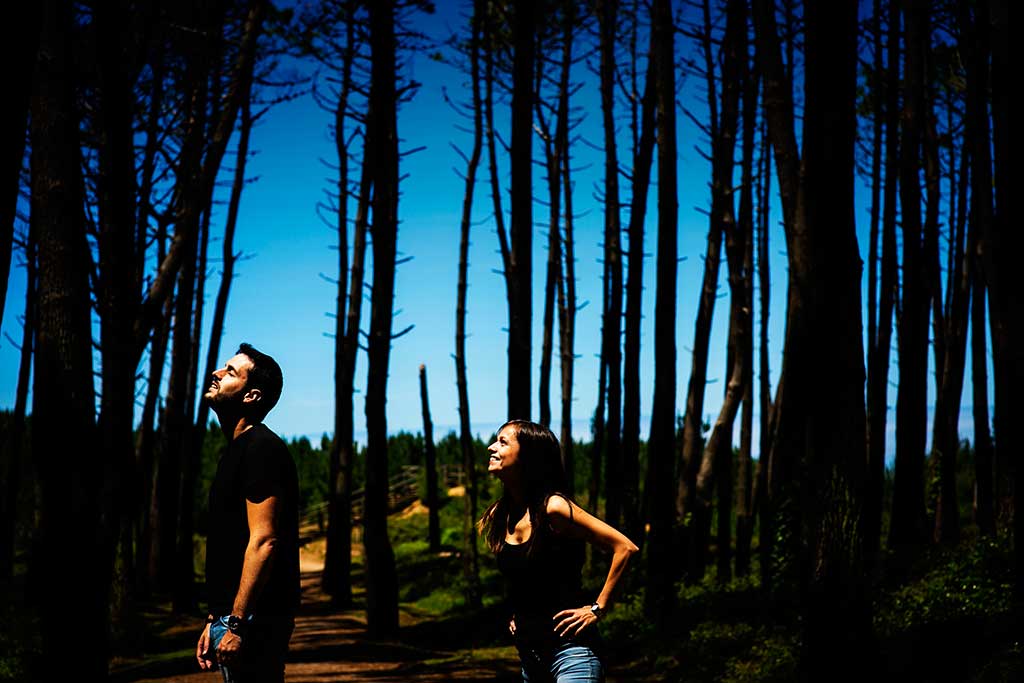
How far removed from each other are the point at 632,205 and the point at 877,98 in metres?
5.07

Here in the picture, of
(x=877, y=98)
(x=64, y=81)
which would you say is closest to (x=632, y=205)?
(x=877, y=98)

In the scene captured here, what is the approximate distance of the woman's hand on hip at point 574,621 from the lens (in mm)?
3480

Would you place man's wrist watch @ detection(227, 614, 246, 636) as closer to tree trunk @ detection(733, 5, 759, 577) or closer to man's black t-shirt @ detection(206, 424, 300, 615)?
man's black t-shirt @ detection(206, 424, 300, 615)

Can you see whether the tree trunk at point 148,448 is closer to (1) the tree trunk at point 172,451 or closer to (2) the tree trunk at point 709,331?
(1) the tree trunk at point 172,451

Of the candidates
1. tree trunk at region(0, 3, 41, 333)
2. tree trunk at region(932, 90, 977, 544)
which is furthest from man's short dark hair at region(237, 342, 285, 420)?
tree trunk at region(932, 90, 977, 544)

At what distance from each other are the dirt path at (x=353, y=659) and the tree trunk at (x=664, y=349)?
1957 millimetres

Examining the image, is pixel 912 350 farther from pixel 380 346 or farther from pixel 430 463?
pixel 430 463

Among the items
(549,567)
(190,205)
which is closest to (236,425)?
(549,567)

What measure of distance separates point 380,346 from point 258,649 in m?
10.1

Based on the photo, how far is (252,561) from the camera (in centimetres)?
333

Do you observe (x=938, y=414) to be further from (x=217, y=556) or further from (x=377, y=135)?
(x=217, y=556)

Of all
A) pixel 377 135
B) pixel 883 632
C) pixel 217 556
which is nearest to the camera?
pixel 217 556

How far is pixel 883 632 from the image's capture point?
8414mm

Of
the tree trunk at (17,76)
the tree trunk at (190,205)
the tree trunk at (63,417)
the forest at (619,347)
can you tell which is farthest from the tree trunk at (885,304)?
the tree trunk at (17,76)
